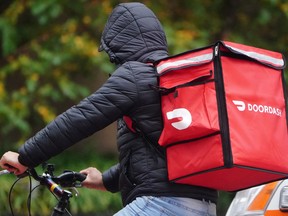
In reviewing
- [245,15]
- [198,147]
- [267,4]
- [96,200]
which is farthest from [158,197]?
[245,15]

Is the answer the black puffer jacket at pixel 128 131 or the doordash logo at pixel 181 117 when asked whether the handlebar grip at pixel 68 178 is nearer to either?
the black puffer jacket at pixel 128 131

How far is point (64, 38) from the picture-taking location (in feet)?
35.6

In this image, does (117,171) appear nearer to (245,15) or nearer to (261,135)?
(261,135)

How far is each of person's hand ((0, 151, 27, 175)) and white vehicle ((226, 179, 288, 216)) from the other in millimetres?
1787

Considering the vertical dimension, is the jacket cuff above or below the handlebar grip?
below

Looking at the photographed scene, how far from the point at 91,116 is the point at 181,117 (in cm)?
46

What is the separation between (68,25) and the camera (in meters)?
11.0

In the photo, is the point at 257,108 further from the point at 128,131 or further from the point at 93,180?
the point at 93,180

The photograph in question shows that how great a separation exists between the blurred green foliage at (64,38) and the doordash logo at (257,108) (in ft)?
20.3

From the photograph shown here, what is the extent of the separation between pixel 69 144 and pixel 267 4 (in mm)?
7712

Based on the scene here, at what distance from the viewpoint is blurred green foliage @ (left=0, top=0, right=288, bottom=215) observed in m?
10.6

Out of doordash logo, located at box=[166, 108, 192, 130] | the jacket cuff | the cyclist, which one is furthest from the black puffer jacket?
the jacket cuff

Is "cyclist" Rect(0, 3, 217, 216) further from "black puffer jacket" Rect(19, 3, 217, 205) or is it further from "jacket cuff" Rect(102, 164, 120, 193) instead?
"jacket cuff" Rect(102, 164, 120, 193)

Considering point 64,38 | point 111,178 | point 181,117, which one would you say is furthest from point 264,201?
point 64,38
